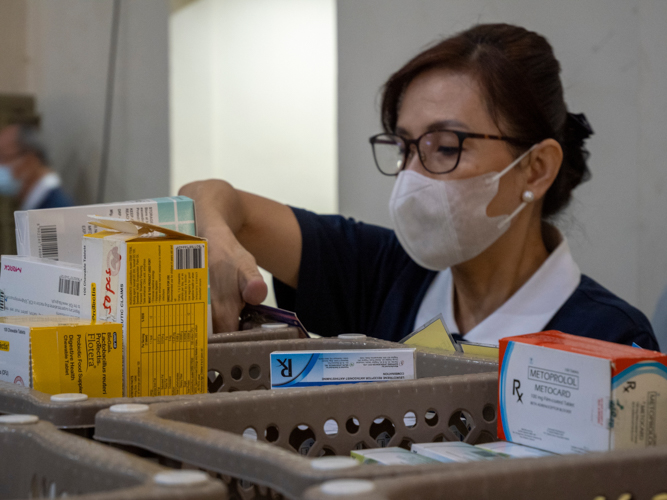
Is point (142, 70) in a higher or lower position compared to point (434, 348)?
higher

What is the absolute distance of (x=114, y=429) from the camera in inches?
15.9

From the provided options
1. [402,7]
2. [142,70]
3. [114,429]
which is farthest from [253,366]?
[142,70]

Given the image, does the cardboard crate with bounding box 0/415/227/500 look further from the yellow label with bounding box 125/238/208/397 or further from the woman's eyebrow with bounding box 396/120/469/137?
the woman's eyebrow with bounding box 396/120/469/137

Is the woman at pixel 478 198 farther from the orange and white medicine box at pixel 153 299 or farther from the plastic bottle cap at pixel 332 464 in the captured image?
the plastic bottle cap at pixel 332 464

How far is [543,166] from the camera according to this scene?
1208 millimetres

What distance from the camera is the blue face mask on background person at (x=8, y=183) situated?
2463 mm

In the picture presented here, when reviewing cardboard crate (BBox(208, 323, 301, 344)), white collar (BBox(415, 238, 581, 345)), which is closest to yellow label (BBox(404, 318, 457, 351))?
cardboard crate (BBox(208, 323, 301, 344))

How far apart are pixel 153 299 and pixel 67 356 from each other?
0.08 m

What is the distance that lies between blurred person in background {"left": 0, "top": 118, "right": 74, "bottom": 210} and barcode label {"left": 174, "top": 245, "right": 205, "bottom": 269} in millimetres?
2105

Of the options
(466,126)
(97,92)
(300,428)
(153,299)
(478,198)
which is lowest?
(300,428)

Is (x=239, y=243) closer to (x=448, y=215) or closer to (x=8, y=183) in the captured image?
(x=448, y=215)

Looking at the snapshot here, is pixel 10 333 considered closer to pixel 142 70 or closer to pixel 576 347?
pixel 576 347

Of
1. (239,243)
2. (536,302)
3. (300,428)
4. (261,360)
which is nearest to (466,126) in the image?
(536,302)

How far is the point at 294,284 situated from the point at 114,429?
0.99m
